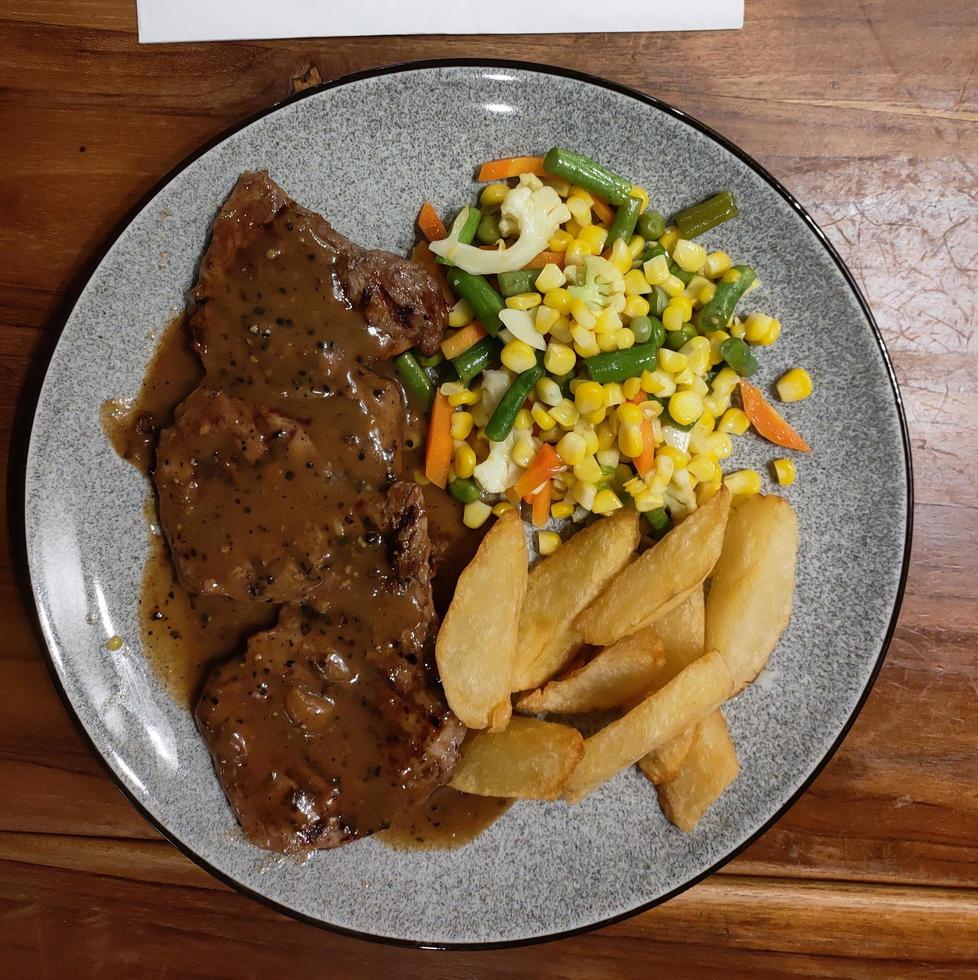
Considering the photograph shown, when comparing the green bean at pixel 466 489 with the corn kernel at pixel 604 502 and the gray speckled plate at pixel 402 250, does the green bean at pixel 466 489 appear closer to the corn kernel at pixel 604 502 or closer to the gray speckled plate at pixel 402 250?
the corn kernel at pixel 604 502

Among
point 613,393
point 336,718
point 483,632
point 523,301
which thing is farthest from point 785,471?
point 336,718

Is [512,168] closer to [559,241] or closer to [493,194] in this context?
[493,194]

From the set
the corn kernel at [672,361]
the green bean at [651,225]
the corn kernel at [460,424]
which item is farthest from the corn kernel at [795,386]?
the corn kernel at [460,424]

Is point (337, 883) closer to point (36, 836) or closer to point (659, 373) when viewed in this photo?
point (36, 836)

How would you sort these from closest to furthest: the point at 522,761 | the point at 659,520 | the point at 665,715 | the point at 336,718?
the point at 665,715
the point at 522,761
the point at 336,718
the point at 659,520

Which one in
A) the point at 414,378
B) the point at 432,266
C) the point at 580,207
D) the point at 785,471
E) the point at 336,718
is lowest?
the point at 336,718

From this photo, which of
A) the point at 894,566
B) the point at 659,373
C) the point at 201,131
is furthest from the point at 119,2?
the point at 894,566
